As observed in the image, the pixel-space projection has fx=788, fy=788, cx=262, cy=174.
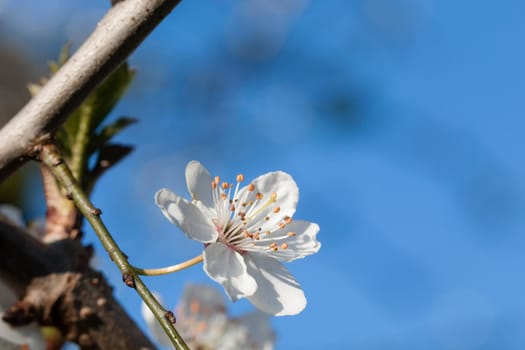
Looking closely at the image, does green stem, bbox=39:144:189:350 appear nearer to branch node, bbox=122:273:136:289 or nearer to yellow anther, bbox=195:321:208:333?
branch node, bbox=122:273:136:289

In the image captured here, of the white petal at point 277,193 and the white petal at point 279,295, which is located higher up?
the white petal at point 277,193

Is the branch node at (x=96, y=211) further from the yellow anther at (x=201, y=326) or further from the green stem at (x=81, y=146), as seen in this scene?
the yellow anther at (x=201, y=326)

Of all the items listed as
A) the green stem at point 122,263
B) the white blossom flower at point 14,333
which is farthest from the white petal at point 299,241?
the white blossom flower at point 14,333

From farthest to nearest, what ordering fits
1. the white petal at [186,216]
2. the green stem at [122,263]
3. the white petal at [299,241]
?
the white petal at [299,241]
the white petal at [186,216]
the green stem at [122,263]

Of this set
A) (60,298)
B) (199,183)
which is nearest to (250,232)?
(199,183)

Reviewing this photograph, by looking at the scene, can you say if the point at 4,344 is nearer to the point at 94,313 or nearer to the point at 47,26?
the point at 94,313

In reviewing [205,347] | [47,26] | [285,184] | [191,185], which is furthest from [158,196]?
[47,26]
